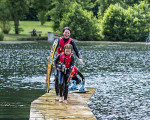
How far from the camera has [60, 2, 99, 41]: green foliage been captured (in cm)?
8106

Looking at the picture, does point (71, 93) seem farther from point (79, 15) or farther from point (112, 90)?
point (79, 15)

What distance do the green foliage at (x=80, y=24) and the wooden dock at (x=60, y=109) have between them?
6749cm

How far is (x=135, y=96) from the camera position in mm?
16328

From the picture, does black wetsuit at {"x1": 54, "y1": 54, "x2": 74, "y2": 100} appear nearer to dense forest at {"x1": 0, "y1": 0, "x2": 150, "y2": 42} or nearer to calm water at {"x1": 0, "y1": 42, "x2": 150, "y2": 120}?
calm water at {"x1": 0, "y1": 42, "x2": 150, "y2": 120}

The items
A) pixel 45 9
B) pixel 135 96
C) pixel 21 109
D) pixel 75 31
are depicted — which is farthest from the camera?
pixel 45 9

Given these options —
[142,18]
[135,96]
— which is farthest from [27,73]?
[142,18]

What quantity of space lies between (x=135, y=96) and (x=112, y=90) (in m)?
1.80

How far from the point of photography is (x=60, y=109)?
11.7 meters

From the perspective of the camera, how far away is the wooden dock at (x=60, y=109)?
10.7 metres

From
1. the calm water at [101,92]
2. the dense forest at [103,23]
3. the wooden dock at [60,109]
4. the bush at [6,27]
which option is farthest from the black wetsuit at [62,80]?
the bush at [6,27]

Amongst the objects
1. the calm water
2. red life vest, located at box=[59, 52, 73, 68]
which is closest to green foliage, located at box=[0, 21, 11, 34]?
the calm water

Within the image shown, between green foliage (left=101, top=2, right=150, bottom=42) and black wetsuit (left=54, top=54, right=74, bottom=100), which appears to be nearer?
black wetsuit (left=54, top=54, right=74, bottom=100)

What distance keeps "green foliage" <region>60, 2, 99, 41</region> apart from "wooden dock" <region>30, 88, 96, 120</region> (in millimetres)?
67485

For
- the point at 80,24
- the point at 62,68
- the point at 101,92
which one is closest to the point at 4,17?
the point at 80,24
